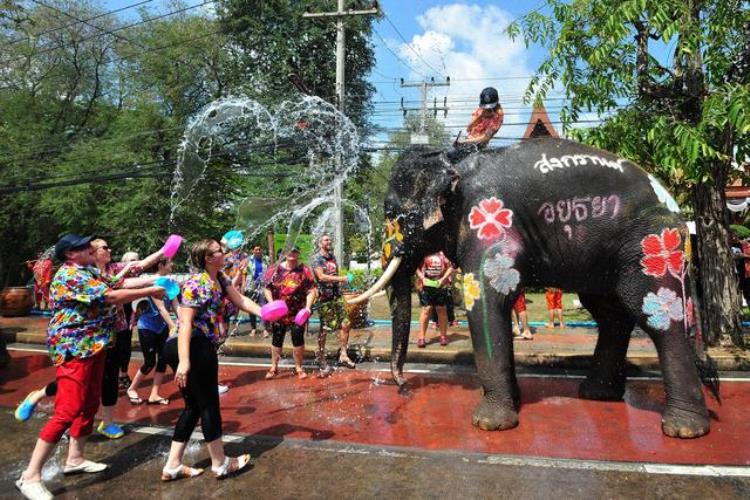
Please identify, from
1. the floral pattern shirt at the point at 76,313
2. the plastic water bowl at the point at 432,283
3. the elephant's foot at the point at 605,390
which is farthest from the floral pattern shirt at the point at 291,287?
the elephant's foot at the point at 605,390

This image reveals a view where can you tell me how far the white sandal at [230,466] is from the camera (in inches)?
161

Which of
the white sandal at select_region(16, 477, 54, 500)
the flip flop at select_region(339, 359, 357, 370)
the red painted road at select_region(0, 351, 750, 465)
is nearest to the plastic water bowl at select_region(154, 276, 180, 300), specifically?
the white sandal at select_region(16, 477, 54, 500)

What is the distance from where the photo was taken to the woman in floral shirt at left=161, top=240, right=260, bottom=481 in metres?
3.94

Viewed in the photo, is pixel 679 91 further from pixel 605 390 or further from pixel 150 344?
pixel 150 344

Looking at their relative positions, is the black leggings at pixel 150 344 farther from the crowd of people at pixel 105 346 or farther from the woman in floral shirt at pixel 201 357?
the woman in floral shirt at pixel 201 357

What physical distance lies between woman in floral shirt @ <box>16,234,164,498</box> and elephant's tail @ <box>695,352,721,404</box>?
5.36 meters

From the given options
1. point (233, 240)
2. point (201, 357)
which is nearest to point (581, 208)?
point (233, 240)

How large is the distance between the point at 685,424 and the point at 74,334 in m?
5.00

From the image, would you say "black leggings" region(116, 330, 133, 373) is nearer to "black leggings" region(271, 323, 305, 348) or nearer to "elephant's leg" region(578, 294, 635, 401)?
"black leggings" region(271, 323, 305, 348)

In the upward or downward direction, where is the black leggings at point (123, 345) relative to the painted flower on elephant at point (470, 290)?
downward

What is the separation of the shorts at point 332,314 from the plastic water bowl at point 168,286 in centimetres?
361

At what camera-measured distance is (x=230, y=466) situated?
4.16m

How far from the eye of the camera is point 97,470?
4320 mm

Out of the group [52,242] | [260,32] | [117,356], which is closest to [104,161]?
[52,242]
